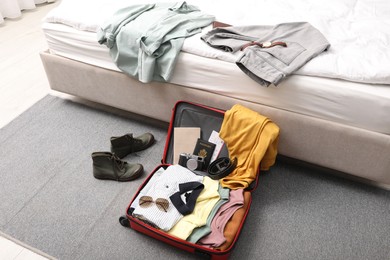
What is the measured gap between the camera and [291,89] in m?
1.46

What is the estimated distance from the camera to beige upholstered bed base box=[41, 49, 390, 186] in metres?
1.44

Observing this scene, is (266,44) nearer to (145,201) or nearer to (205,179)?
(205,179)

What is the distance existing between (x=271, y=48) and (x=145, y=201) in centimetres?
89

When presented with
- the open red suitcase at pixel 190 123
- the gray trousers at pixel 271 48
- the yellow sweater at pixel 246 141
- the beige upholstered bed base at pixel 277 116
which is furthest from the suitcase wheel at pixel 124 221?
the gray trousers at pixel 271 48

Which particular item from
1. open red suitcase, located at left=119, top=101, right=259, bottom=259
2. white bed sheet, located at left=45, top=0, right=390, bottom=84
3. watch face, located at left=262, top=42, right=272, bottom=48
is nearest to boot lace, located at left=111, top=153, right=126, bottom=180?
open red suitcase, located at left=119, top=101, right=259, bottom=259

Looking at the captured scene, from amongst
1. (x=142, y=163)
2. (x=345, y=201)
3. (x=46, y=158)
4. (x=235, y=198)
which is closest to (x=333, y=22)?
(x=345, y=201)

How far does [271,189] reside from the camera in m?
1.59

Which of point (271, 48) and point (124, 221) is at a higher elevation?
point (271, 48)

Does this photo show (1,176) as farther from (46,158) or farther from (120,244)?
(120,244)

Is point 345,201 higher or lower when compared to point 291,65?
lower

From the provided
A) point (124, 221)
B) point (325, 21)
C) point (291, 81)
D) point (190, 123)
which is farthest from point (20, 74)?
point (325, 21)

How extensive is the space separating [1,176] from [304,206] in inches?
59.4

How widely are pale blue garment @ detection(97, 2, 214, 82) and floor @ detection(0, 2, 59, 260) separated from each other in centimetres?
86

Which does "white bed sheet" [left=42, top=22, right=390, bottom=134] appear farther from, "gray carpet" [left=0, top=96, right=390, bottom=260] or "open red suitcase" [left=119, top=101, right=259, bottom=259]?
"gray carpet" [left=0, top=96, right=390, bottom=260]
